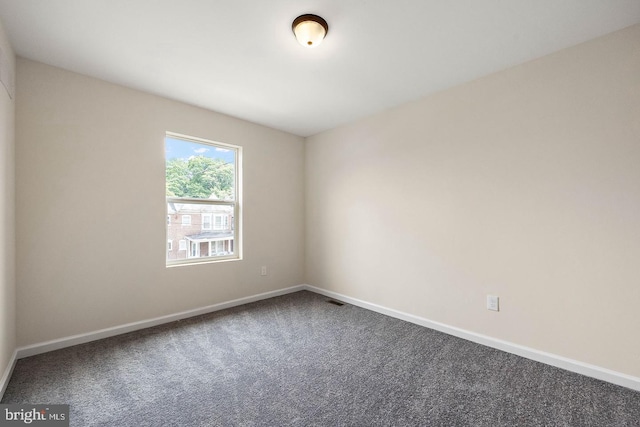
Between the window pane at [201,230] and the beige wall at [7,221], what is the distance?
1210 mm

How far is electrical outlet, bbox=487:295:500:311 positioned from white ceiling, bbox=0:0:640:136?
2.06m

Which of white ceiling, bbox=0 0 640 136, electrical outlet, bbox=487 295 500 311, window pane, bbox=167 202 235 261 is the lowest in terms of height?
electrical outlet, bbox=487 295 500 311

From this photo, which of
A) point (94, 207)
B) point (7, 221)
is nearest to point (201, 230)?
point (94, 207)

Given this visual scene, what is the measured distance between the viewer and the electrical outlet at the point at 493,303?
8.17ft

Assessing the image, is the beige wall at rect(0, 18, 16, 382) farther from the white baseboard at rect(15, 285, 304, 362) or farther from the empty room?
the white baseboard at rect(15, 285, 304, 362)

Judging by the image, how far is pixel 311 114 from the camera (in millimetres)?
3541

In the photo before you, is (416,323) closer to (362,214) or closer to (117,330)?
(362,214)

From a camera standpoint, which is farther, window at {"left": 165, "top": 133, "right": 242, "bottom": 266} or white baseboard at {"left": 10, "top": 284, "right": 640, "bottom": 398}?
window at {"left": 165, "top": 133, "right": 242, "bottom": 266}

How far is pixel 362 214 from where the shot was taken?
144 inches

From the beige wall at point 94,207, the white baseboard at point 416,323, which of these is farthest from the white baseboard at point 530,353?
the beige wall at point 94,207

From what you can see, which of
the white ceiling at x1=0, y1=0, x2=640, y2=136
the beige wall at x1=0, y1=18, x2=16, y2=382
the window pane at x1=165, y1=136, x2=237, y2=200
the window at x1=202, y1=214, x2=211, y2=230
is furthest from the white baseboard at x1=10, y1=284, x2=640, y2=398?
the white ceiling at x1=0, y1=0, x2=640, y2=136

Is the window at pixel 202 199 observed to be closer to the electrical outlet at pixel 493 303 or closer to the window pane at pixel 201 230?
the window pane at pixel 201 230

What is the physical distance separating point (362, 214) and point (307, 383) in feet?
7.13

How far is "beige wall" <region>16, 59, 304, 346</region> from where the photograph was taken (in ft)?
7.64
